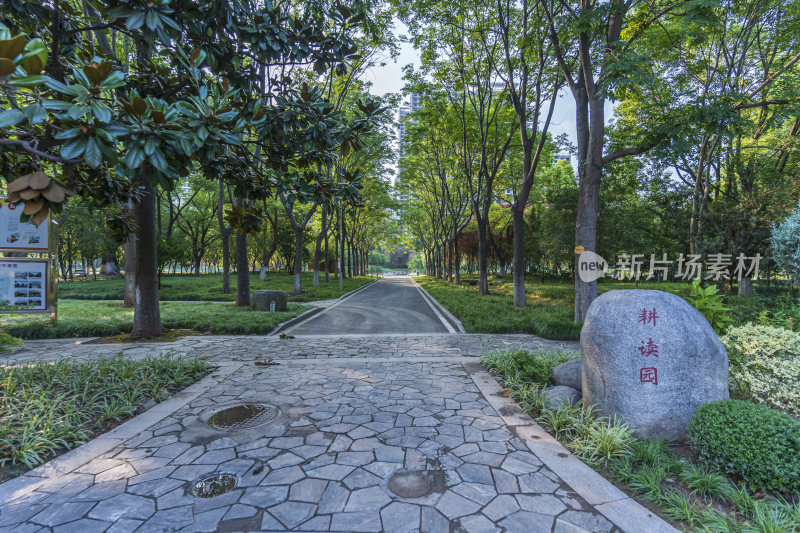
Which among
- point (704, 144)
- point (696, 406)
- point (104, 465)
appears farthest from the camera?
point (704, 144)

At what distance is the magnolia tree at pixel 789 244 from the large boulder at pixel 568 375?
19.8ft

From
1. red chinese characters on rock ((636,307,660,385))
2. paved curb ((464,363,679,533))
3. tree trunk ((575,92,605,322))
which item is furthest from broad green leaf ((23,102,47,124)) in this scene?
tree trunk ((575,92,605,322))

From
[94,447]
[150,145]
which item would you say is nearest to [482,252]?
[94,447]

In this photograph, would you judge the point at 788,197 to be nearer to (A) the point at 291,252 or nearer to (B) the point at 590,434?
(B) the point at 590,434

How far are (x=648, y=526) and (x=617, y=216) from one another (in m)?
20.8

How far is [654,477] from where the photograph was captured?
297 centimetres

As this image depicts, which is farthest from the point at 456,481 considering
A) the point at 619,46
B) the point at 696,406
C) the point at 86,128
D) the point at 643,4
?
the point at 643,4

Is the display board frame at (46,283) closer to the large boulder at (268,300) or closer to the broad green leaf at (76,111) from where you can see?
the large boulder at (268,300)

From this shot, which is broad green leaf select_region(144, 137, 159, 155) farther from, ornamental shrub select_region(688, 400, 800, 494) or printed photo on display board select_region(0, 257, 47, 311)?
printed photo on display board select_region(0, 257, 47, 311)

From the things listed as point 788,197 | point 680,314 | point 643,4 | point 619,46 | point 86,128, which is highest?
point 643,4

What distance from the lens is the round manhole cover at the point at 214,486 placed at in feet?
9.32

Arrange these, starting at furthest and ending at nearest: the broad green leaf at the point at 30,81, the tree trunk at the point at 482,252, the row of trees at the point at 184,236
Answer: the row of trees at the point at 184,236, the tree trunk at the point at 482,252, the broad green leaf at the point at 30,81

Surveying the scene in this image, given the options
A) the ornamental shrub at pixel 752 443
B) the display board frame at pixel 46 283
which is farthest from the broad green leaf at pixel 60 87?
the display board frame at pixel 46 283

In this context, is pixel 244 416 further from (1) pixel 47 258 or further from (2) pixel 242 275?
(2) pixel 242 275
